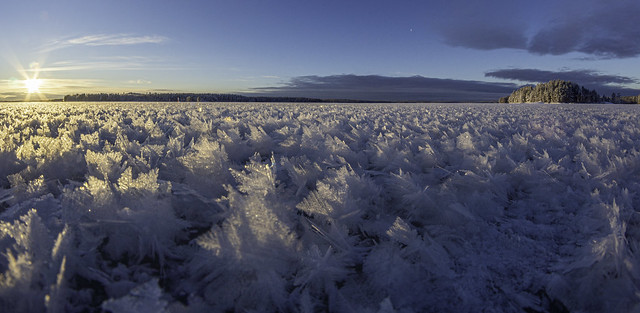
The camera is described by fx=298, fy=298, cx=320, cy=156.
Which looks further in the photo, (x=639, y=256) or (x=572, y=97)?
(x=572, y=97)

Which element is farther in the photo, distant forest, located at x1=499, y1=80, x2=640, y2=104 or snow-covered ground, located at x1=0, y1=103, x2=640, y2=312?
distant forest, located at x1=499, y1=80, x2=640, y2=104

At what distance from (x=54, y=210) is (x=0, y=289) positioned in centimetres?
74

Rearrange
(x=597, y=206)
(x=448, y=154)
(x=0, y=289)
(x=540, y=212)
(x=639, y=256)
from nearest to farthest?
(x=0, y=289)
(x=639, y=256)
(x=597, y=206)
(x=540, y=212)
(x=448, y=154)

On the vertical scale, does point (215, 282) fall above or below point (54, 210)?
below

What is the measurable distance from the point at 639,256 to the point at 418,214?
100 centimetres

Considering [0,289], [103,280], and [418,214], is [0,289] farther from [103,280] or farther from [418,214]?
[418,214]

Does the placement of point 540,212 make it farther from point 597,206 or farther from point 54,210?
point 54,210

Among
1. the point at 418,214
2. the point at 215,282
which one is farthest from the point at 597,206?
the point at 215,282

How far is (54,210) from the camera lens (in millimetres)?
1633

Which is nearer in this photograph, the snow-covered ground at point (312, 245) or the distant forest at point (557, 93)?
the snow-covered ground at point (312, 245)

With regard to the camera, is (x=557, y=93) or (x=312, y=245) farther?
(x=557, y=93)

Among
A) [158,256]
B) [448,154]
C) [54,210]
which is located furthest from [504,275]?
[54,210]

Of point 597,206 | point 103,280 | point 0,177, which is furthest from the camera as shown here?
point 0,177

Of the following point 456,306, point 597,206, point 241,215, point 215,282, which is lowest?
point 456,306
